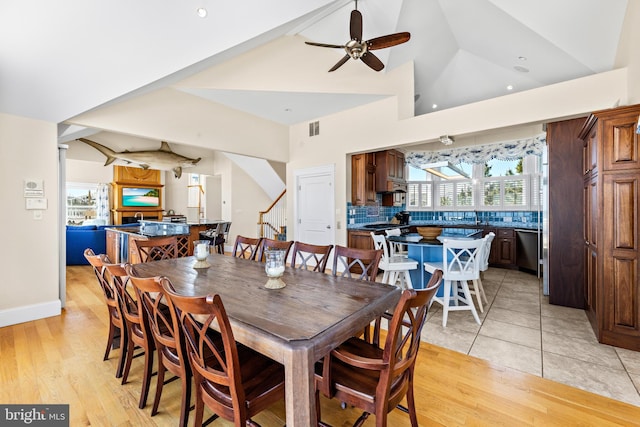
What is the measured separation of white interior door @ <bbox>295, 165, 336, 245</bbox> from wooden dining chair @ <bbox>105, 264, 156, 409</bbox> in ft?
12.0

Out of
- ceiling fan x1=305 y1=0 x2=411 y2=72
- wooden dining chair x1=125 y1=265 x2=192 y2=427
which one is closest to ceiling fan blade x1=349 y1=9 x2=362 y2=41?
ceiling fan x1=305 y1=0 x2=411 y2=72

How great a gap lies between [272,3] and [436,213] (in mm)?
6276

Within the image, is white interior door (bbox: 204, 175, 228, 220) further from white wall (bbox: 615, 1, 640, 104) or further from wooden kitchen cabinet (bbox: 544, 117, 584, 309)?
white wall (bbox: 615, 1, 640, 104)

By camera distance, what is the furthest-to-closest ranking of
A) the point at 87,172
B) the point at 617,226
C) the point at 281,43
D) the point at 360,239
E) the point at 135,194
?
the point at 135,194 → the point at 87,172 → the point at 360,239 → the point at 281,43 → the point at 617,226

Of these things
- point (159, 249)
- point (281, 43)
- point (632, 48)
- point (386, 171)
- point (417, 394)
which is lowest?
point (417, 394)

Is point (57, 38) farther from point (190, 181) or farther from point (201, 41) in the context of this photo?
point (190, 181)

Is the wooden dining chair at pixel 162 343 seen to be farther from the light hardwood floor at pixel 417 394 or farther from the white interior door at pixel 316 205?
the white interior door at pixel 316 205

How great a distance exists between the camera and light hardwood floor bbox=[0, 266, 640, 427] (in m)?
1.70

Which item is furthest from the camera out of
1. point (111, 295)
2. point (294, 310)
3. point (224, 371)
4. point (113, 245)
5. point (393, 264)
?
point (113, 245)

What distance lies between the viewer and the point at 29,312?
3.20 meters

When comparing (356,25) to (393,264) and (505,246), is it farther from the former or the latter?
(505,246)

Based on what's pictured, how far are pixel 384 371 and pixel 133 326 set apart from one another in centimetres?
184

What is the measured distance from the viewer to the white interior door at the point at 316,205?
5.41 meters

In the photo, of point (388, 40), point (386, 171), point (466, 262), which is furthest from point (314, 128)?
point (466, 262)
